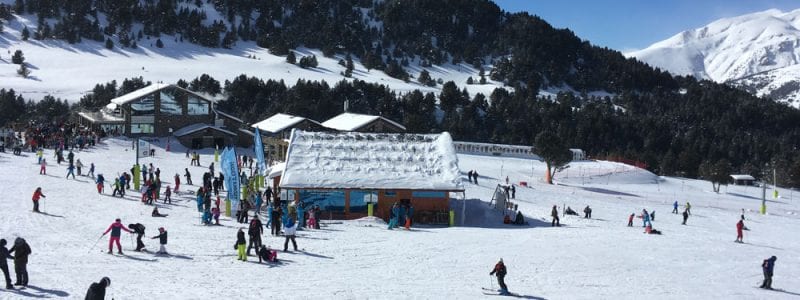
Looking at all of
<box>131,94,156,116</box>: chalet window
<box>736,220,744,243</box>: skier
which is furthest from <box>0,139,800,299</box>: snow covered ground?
<box>131,94,156,116</box>: chalet window

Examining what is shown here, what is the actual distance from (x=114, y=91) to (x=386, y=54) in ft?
172

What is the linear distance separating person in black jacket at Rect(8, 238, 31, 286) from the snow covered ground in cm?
39

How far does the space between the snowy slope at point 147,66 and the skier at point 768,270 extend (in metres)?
→ 65.1

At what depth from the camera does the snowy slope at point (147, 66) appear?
76750mm

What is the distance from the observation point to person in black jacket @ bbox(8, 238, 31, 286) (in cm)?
1348

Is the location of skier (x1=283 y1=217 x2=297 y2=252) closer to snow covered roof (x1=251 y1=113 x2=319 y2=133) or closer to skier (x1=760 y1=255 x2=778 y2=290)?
skier (x1=760 y1=255 x2=778 y2=290)

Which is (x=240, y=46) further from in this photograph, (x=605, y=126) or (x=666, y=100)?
(x=666, y=100)

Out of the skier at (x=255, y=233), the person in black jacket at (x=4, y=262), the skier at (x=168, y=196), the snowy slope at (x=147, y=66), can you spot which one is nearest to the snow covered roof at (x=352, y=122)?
the skier at (x=168, y=196)

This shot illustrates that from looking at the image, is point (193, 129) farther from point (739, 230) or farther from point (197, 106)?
point (739, 230)

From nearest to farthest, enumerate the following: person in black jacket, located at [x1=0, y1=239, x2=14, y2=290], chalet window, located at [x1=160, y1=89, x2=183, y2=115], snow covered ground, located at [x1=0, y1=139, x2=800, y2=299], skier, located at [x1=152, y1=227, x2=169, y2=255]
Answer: person in black jacket, located at [x1=0, y1=239, x2=14, y2=290] < snow covered ground, located at [x1=0, y1=139, x2=800, y2=299] < skier, located at [x1=152, y1=227, x2=169, y2=255] < chalet window, located at [x1=160, y1=89, x2=183, y2=115]

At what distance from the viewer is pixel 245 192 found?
2725 centimetres

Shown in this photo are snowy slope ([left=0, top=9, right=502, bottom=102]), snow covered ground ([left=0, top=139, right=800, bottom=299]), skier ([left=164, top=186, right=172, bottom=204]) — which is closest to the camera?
snow covered ground ([left=0, top=139, right=800, bottom=299])

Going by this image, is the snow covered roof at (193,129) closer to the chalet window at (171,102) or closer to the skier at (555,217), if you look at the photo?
the chalet window at (171,102)

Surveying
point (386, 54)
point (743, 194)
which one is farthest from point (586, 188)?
point (386, 54)
